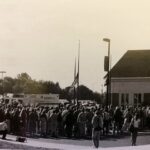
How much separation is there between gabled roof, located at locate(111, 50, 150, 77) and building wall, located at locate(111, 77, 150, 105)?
91cm

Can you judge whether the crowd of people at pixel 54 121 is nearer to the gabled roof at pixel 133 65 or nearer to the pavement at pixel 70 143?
the pavement at pixel 70 143

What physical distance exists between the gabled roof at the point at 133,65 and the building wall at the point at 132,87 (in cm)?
91

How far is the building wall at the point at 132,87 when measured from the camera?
5862 cm

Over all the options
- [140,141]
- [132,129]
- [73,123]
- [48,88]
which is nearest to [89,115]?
[73,123]

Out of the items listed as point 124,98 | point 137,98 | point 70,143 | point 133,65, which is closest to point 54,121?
point 70,143

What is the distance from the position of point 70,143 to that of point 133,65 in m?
40.2

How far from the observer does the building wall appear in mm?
58625

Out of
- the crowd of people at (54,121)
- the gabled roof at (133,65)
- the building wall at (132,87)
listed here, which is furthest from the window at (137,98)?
the crowd of people at (54,121)

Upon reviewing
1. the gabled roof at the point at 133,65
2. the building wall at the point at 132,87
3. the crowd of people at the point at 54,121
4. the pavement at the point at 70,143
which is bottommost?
the pavement at the point at 70,143

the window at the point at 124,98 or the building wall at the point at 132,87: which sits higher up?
the building wall at the point at 132,87

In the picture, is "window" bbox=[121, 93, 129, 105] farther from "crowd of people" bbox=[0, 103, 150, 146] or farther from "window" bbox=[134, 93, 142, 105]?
"crowd of people" bbox=[0, 103, 150, 146]

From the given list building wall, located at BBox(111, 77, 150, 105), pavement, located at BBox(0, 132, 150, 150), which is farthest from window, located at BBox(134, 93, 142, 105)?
pavement, located at BBox(0, 132, 150, 150)

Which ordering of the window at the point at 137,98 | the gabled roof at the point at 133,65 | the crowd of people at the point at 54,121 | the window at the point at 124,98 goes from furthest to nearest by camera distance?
the gabled roof at the point at 133,65 < the window at the point at 124,98 < the window at the point at 137,98 < the crowd of people at the point at 54,121

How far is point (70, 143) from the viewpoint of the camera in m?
24.0
